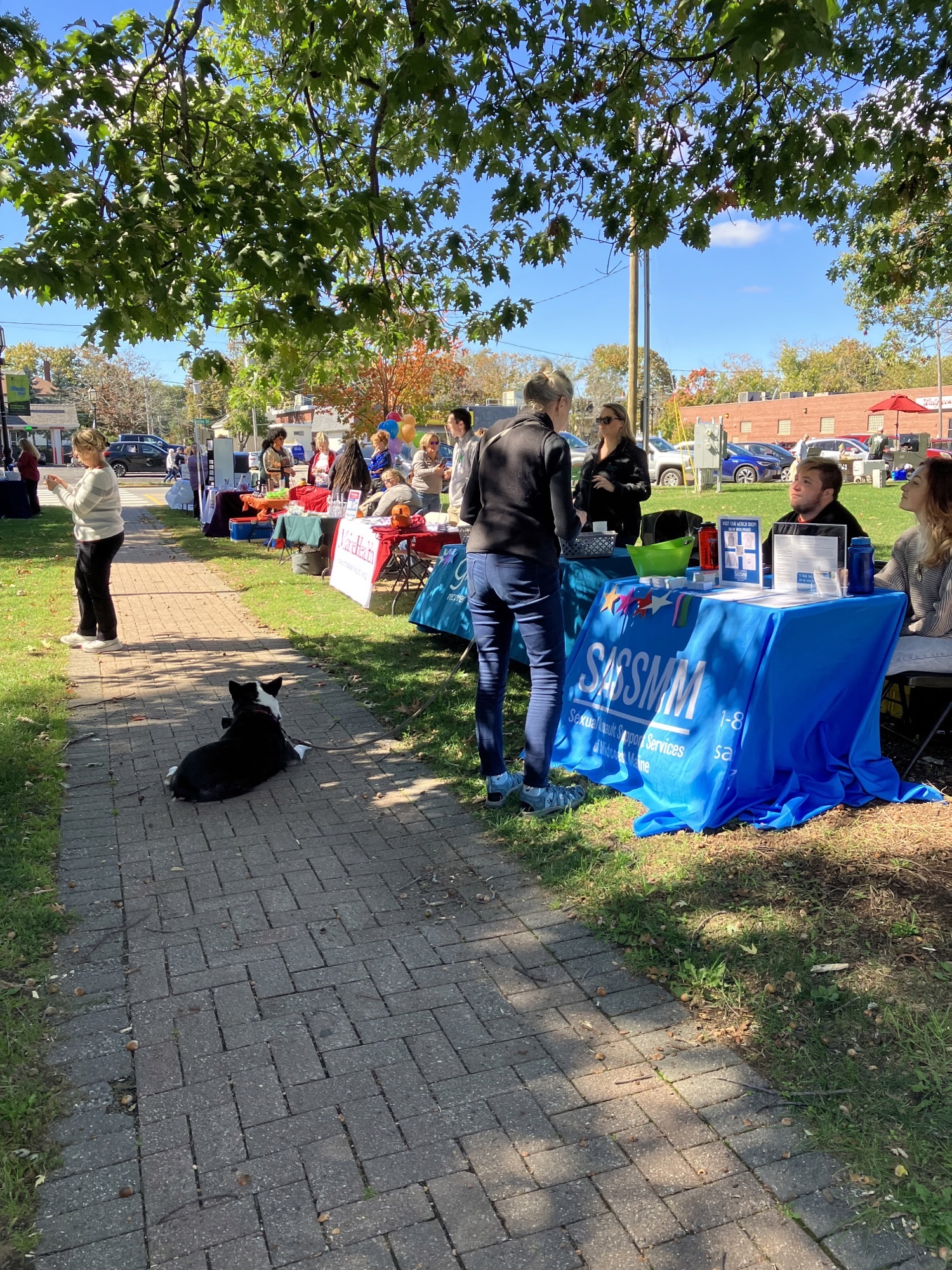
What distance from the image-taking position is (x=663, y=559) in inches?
194

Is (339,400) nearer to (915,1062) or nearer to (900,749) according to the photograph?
(900,749)

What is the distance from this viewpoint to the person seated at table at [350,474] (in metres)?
12.0

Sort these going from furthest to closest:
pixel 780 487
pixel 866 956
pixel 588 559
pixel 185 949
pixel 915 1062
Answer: pixel 780 487 → pixel 588 559 → pixel 185 949 → pixel 866 956 → pixel 915 1062

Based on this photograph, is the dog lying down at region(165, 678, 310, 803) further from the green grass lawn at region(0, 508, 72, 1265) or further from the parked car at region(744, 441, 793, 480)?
the parked car at region(744, 441, 793, 480)

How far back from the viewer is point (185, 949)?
3.32 metres

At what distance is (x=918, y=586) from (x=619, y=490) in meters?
2.26

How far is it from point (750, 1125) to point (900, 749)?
325 cm

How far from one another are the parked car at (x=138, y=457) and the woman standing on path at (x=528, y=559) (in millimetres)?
43052

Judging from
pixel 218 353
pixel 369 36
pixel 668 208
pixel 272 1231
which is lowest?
pixel 272 1231

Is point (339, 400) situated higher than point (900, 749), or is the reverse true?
point (339, 400)

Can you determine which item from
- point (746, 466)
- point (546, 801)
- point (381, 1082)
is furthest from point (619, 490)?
point (746, 466)

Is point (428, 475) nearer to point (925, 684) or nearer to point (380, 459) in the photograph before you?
point (380, 459)

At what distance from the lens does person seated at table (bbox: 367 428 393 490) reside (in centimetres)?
1249

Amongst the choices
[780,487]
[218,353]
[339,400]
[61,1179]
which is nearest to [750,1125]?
[61,1179]
